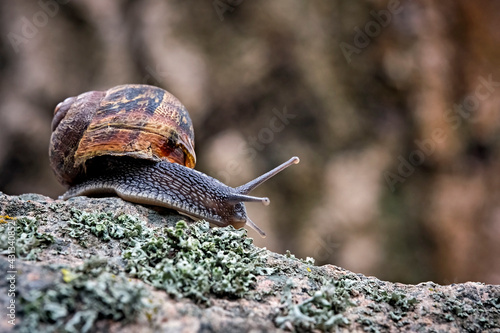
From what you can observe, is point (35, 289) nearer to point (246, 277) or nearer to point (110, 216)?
point (246, 277)

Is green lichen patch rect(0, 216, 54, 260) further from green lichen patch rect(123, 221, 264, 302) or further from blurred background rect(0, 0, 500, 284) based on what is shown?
blurred background rect(0, 0, 500, 284)

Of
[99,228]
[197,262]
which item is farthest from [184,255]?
[99,228]

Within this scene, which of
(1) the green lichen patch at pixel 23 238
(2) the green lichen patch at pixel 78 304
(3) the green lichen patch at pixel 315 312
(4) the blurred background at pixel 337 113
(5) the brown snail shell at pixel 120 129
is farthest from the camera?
(4) the blurred background at pixel 337 113

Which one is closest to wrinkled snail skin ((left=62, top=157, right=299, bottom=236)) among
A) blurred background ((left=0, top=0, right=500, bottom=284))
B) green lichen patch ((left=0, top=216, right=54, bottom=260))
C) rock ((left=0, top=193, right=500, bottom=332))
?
rock ((left=0, top=193, right=500, bottom=332))

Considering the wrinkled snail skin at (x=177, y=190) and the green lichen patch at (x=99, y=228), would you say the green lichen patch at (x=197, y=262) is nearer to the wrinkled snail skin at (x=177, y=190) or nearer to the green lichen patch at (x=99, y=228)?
the green lichen patch at (x=99, y=228)

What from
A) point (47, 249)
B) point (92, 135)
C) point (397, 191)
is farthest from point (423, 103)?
point (47, 249)

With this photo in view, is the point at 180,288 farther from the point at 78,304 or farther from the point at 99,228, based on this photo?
the point at 99,228

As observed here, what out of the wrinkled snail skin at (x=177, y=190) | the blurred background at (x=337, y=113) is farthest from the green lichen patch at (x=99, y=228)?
the blurred background at (x=337, y=113)
